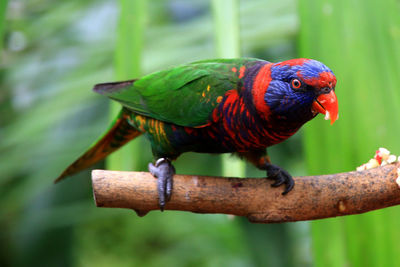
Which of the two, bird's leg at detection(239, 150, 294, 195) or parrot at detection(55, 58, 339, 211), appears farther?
bird's leg at detection(239, 150, 294, 195)

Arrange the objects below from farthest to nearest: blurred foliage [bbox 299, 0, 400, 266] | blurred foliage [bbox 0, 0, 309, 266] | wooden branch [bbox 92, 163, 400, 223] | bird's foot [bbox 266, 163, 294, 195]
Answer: blurred foliage [bbox 0, 0, 309, 266] → bird's foot [bbox 266, 163, 294, 195] → wooden branch [bbox 92, 163, 400, 223] → blurred foliage [bbox 299, 0, 400, 266]

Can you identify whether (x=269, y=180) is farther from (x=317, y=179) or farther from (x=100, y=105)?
(x=100, y=105)

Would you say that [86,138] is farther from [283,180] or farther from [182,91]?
[283,180]

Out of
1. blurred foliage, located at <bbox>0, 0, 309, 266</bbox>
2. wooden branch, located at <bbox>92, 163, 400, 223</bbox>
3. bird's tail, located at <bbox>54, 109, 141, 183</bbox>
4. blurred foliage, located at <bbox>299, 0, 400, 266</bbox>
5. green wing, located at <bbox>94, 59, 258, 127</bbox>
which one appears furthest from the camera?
blurred foliage, located at <bbox>0, 0, 309, 266</bbox>

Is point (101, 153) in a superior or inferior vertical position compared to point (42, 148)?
superior

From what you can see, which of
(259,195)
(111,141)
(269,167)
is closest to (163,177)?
(259,195)

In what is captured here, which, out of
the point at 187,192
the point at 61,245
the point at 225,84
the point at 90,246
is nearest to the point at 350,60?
the point at 225,84

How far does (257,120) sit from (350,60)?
355 mm

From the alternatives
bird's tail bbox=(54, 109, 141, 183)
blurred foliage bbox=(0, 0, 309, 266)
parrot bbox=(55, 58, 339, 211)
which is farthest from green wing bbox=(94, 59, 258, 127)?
blurred foliage bbox=(0, 0, 309, 266)

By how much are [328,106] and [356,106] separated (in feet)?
0.25

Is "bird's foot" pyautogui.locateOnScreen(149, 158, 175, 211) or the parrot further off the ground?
the parrot

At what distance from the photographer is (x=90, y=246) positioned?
3033mm

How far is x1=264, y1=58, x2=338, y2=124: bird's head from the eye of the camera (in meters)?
1.23

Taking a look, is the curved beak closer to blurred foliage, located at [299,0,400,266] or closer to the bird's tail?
blurred foliage, located at [299,0,400,266]
